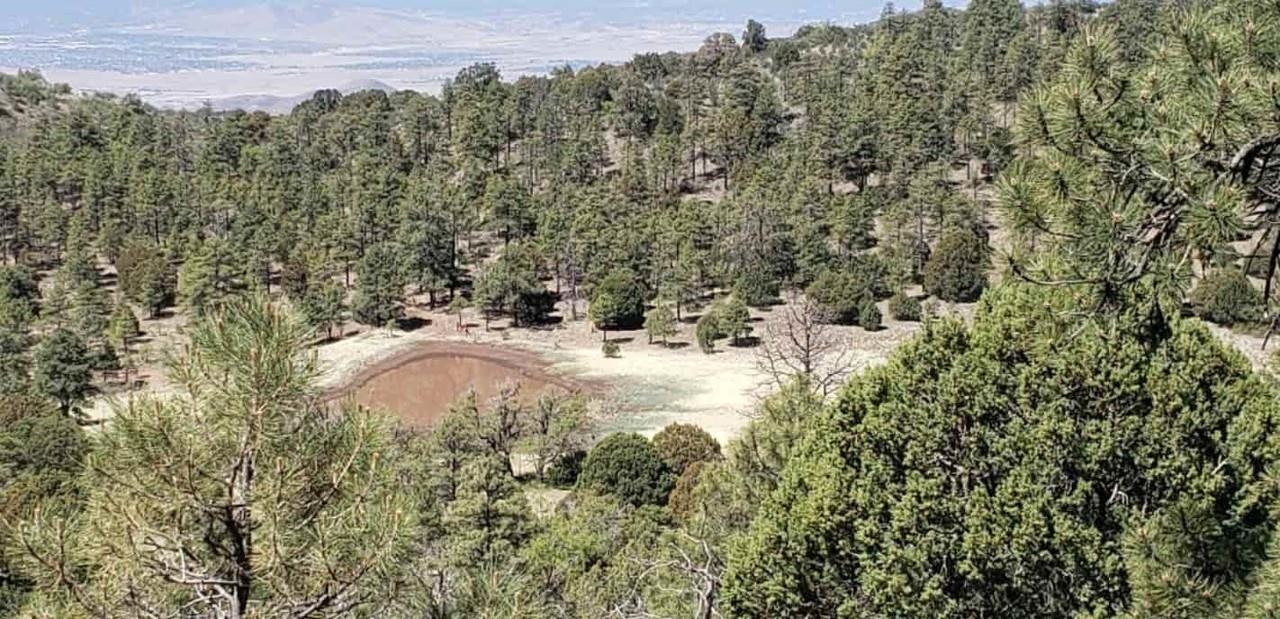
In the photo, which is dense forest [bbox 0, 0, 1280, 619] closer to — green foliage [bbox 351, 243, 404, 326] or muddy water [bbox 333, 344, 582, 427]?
muddy water [bbox 333, 344, 582, 427]

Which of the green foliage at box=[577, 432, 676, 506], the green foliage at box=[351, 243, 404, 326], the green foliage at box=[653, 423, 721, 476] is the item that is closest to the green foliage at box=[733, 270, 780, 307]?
Answer: the green foliage at box=[351, 243, 404, 326]

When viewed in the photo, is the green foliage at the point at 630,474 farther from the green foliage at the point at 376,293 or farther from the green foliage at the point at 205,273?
the green foliage at the point at 205,273

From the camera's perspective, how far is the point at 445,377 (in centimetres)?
4000

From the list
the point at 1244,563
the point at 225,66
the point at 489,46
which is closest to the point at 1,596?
the point at 1244,563

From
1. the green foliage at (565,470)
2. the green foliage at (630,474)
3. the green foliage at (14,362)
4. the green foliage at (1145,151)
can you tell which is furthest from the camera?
the green foliage at (14,362)

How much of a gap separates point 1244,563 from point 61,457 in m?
21.6

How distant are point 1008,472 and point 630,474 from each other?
14.5 m

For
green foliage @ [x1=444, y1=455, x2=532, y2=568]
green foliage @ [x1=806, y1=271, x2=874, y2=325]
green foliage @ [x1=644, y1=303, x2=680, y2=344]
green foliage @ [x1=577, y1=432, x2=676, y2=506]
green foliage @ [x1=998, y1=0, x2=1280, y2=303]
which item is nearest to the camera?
green foliage @ [x1=998, y1=0, x2=1280, y2=303]

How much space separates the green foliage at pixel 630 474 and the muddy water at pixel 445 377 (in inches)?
461

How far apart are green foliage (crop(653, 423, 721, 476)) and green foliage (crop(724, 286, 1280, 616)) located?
14437 millimetres

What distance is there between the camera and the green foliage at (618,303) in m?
43.3

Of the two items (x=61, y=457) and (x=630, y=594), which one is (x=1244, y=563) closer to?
(x=630, y=594)

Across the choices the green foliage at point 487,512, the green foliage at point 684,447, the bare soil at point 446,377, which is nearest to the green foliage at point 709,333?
the bare soil at point 446,377

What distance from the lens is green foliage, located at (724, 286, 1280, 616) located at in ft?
29.1
